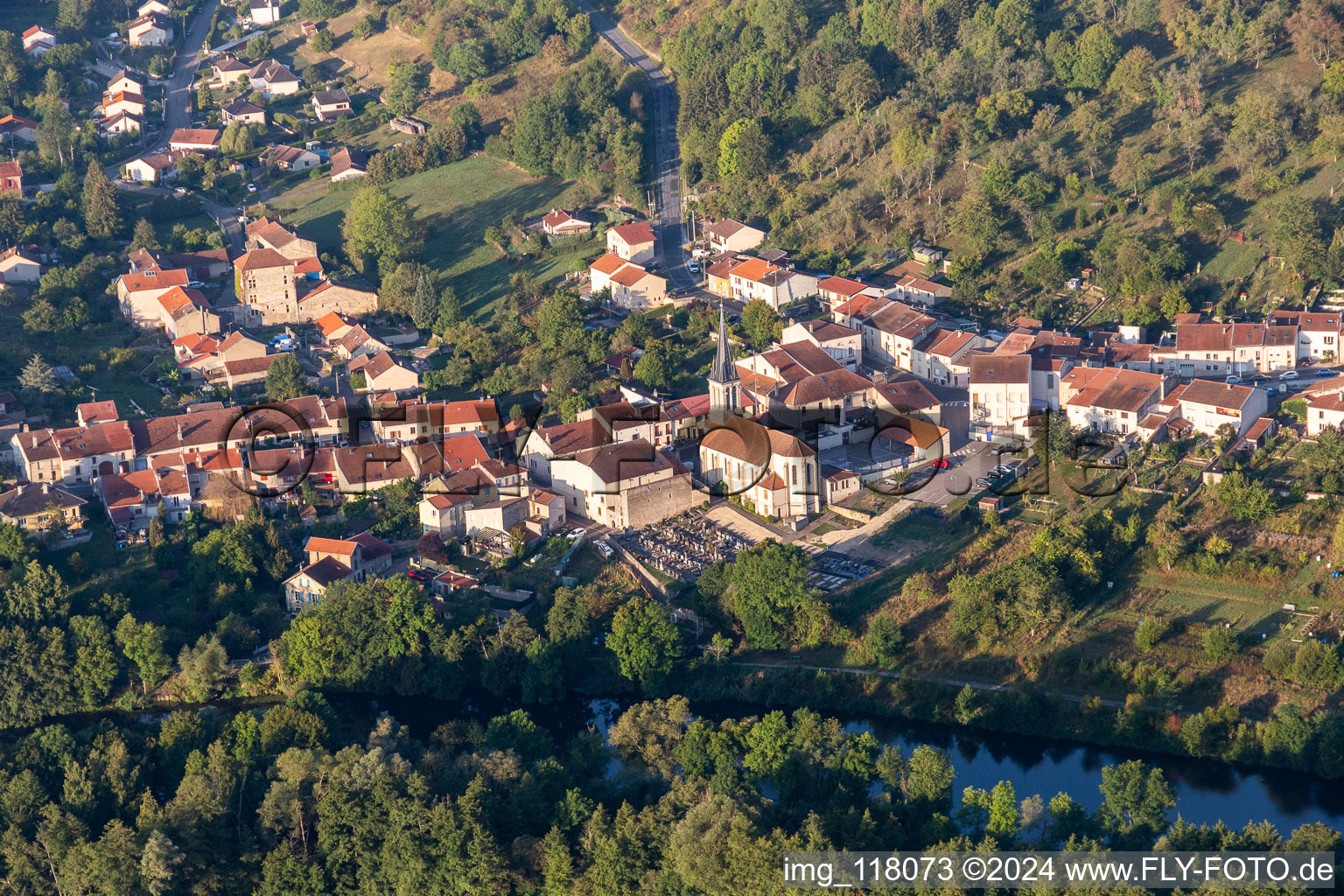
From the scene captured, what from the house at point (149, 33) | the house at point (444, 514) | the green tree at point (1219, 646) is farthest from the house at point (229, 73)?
the green tree at point (1219, 646)

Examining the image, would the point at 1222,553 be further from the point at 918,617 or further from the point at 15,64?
the point at 15,64

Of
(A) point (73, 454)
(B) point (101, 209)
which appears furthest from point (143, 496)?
(B) point (101, 209)

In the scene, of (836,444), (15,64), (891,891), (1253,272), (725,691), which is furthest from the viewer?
(15,64)

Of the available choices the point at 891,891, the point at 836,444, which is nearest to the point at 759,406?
the point at 836,444

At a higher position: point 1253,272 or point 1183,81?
point 1183,81

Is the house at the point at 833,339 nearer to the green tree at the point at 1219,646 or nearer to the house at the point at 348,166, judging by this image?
the green tree at the point at 1219,646

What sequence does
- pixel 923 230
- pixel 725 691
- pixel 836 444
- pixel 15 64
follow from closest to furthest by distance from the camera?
pixel 725 691 → pixel 836 444 → pixel 923 230 → pixel 15 64

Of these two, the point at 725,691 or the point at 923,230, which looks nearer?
the point at 725,691
